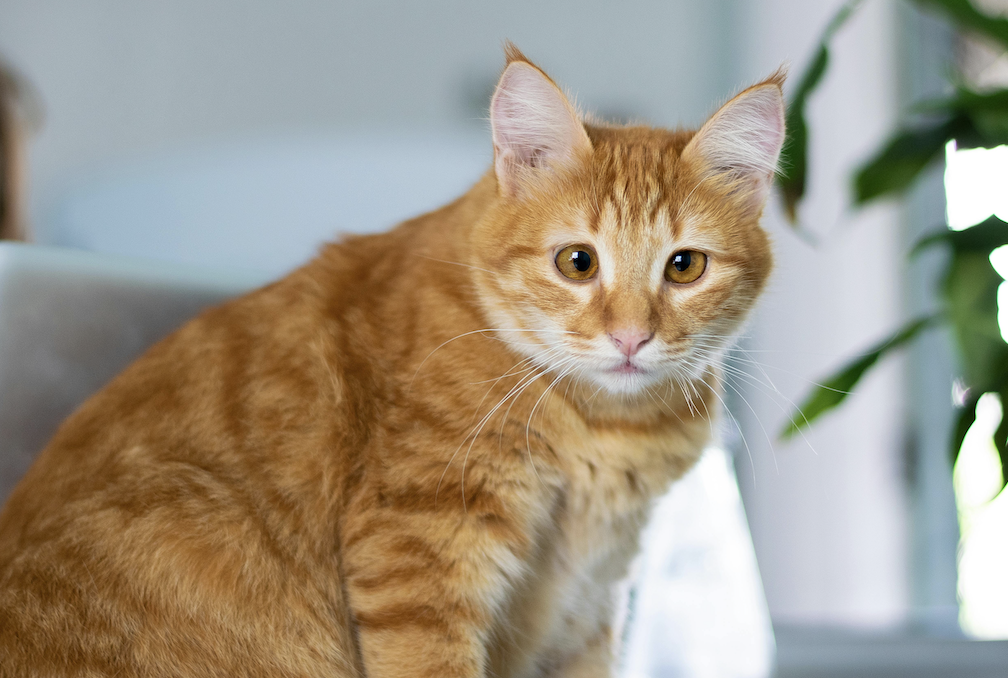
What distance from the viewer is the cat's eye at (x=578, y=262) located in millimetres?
968

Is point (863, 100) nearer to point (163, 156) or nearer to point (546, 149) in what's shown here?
point (546, 149)

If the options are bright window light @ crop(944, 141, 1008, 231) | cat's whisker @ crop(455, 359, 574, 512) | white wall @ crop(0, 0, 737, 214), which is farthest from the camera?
white wall @ crop(0, 0, 737, 214)

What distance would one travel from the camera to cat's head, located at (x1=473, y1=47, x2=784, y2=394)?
0.94 meters

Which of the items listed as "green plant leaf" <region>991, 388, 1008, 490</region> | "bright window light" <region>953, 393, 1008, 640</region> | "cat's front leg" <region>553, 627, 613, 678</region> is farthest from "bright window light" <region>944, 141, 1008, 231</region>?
"cat's front leg" <region>553, 627, 613, 678</region>

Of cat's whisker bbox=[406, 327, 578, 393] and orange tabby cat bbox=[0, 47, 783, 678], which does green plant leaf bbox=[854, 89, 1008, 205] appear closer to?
orange tabby cat bbox=[0, 47, 783, 678]

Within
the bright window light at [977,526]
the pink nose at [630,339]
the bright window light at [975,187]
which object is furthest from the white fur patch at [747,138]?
the bright window light at [977,526]

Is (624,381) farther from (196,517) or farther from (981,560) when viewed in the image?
(981,560)

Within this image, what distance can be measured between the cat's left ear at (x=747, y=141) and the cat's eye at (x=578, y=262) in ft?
0.60

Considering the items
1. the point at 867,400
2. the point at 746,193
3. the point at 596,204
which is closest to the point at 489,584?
the point at 596,204

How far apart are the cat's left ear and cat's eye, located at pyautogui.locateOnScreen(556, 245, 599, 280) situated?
0.60 feet

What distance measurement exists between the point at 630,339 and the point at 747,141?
31 cm

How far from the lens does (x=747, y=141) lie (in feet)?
3.31

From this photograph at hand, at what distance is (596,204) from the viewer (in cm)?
99

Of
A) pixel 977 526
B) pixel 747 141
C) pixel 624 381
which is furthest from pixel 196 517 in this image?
pixel 977 526
